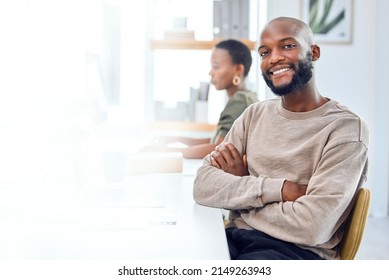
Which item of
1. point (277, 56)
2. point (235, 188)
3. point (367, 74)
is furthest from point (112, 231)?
point (367, 74)

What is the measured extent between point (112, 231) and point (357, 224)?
446 mm

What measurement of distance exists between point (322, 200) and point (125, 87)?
2.89 ft

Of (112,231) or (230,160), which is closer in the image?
(112,231)

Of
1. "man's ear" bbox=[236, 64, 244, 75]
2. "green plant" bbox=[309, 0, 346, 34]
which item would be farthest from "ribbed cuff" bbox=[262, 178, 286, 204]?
"man's ear" bbox=[236, 64, 244, 75]

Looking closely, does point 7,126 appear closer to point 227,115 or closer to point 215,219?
point 215,219

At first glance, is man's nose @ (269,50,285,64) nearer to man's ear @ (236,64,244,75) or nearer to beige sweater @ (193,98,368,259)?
beige sweater @ (193,98,368,259)

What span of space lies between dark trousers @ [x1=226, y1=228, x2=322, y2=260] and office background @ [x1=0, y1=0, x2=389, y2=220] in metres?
0.36

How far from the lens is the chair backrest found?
2.99ft

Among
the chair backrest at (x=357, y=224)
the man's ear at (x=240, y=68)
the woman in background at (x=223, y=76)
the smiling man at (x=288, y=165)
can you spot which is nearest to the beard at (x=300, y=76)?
the smiling man at (x=288, y=165)

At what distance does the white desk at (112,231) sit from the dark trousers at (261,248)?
68 mm

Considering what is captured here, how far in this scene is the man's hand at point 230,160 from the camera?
1038 mm

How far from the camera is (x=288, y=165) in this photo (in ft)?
3.21

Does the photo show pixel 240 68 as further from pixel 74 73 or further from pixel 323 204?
pixel 323 204

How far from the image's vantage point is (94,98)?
130 cm
